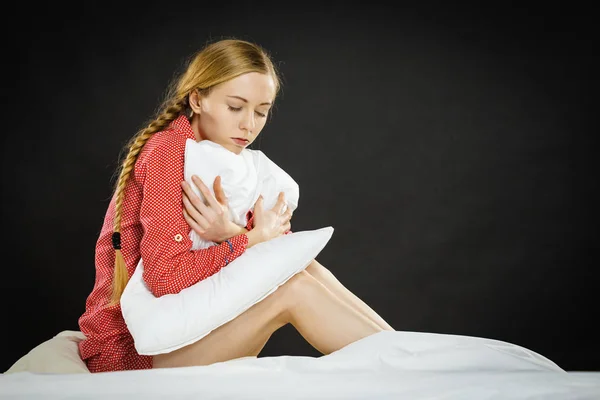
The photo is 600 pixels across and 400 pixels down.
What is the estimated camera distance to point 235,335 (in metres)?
1.77

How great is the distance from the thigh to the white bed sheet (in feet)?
0.84

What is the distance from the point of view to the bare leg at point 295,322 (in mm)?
1731

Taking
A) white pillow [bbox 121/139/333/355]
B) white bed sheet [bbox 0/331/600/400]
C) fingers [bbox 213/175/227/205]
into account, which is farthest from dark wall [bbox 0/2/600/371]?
white bed sheet [bbox 0/331/600/400]

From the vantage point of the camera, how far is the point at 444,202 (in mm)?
3328

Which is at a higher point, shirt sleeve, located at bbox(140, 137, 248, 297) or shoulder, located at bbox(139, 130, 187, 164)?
shoulder, located at bbox(139, 130, 187, 164)

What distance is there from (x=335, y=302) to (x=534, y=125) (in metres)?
2.02

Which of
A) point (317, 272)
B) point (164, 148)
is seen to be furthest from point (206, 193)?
point (317, 272)

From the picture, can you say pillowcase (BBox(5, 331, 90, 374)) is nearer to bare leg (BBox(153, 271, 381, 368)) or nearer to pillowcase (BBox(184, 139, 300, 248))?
bare leg (BBox(153, 271, 381, 368))

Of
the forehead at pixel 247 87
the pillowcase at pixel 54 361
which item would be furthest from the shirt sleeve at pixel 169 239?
the pillowcase at pixel 54 361

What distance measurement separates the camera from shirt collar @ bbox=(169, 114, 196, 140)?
1.98 m

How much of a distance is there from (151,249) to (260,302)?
305 millimetres

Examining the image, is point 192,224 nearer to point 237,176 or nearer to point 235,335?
point 237,176

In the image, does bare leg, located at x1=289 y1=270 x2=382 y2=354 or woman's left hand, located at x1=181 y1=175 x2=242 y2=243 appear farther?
woman's left hand, located at x1=181 y1=175 x2=242 y2=243

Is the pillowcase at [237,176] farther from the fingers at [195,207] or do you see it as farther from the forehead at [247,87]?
the forehead at [247,87]
